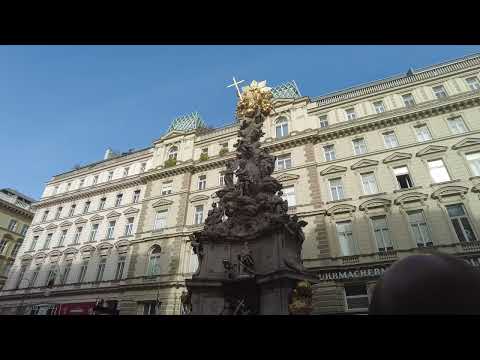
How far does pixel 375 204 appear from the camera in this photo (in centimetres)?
2066

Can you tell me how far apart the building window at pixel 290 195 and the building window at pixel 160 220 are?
11.8 m

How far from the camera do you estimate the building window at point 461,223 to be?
17.7 m

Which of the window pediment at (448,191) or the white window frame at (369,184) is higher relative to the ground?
the white window frame at (369,184)

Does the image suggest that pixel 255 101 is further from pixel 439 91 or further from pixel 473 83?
pixel 473 83

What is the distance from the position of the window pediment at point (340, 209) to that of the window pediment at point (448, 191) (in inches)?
211

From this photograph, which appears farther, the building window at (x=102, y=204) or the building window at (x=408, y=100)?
the building window at (x=102, y=204)

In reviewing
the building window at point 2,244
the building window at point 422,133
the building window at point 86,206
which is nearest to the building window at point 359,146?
the building window at point 422,133

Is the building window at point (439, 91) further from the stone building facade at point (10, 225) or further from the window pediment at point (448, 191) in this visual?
the stone building facade at point (10, 225)

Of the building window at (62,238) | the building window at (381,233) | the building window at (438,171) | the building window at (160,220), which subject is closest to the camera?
the building window at (381,233)

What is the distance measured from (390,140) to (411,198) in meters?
6.10

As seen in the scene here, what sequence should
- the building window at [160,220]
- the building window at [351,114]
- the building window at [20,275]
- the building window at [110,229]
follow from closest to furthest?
the building window at [351,114]
the building window at [160,220]
the building window at [110,229]
the building window at [20,275]

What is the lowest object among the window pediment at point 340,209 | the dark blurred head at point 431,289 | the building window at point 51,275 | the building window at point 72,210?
the dark blurred head at point 431,289
